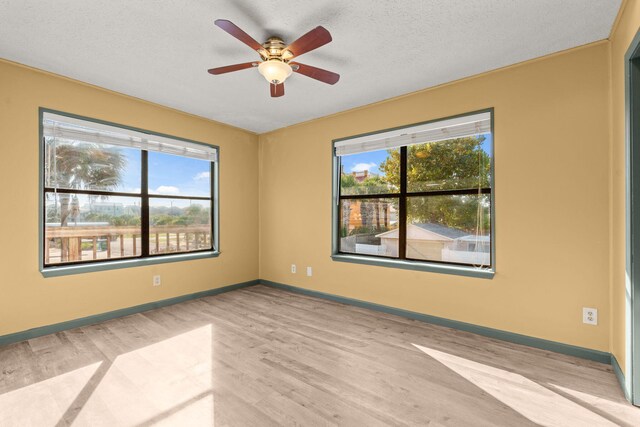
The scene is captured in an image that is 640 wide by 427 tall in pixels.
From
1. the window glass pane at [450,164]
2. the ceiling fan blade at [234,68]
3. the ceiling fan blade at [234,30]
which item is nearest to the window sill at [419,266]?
the window glass pane at [450,164]

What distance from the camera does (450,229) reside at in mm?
3271

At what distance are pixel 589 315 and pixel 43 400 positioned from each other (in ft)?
13.0

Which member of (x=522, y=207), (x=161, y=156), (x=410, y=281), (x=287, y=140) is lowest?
(x=410, y=281)

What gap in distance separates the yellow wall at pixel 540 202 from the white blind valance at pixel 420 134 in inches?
3.8

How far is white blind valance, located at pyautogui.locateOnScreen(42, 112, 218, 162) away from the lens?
9.84ft

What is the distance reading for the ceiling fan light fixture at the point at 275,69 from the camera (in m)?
2.26

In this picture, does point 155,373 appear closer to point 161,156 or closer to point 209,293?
point 209,293

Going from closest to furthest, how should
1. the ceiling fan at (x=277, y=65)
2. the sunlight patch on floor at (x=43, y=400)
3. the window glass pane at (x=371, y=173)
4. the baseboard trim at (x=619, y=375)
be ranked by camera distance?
the sunlight patch on floor at (x=43, y=400), the baseboard trim at (x=619, y=375), the ceiling fan at (x=277, y=65), the window glass pane at (x=371, y=173)

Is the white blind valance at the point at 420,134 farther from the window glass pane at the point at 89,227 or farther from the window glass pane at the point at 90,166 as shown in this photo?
the window glass pane at the point at 89,227

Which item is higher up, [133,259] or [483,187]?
[483,187]

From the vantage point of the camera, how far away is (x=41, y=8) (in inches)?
79.2

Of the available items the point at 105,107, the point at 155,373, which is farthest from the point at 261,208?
the point at 155,373

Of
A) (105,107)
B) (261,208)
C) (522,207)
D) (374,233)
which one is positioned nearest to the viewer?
(522,207)

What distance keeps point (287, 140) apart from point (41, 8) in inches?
117
